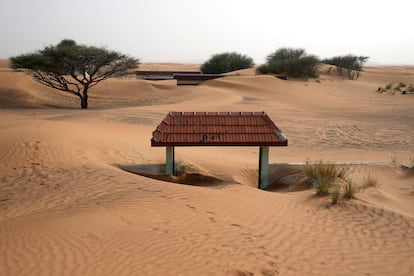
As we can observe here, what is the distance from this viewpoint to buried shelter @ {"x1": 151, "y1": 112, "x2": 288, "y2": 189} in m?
8.52

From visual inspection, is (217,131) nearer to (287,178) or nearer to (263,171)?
(263,171)

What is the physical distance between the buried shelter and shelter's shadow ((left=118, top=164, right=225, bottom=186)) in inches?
9.6

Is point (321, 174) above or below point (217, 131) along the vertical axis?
below

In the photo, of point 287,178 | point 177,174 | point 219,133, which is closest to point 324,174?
point 287,178

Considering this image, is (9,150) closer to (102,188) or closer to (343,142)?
(102,188)

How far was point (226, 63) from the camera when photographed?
175ft

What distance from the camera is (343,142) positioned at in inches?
567

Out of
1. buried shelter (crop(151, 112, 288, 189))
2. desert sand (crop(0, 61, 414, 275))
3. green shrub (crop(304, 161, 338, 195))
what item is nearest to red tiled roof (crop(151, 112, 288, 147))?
buried shelter (crop(151, 112, 288, 189))

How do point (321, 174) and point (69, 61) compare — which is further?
point (69, 61)

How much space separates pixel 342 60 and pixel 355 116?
3422 cm

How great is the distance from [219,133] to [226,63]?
45788 millimetres

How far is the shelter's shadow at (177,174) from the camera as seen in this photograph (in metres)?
9.05

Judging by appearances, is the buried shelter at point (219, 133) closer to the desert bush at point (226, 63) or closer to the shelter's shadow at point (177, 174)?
the shelter's shadow at point (177, 174)

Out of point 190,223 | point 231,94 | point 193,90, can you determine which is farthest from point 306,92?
point 190,223
